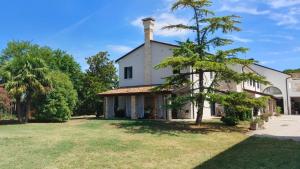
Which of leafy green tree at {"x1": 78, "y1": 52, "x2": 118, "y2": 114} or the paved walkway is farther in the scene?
leafy green tree at {"x1": 78, "y1": 52, "x2": 118, "y2": 114}

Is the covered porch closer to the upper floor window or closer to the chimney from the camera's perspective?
the chimney

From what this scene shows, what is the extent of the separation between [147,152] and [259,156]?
4370 millimetres

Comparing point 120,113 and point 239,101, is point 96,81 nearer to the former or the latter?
point 120,113

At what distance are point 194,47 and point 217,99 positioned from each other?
4.32 meters

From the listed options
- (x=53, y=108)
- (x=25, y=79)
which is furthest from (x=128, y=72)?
(x=25, y=79)

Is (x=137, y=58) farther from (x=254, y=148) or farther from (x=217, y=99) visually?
(x=254, y=148)

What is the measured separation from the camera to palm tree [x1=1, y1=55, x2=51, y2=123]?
27.2 meters

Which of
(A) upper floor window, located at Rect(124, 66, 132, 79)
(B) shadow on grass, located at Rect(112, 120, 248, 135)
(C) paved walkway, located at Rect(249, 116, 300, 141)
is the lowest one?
(C) paved walkway, located at Rect(249, 116, 300, 141)

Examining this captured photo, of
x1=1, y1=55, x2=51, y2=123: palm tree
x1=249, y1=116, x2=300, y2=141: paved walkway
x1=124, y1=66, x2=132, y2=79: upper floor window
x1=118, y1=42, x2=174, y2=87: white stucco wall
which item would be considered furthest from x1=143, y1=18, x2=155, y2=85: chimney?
x1=249, y1=116, x2=300, y2=141: paved walkway

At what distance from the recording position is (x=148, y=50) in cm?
3434

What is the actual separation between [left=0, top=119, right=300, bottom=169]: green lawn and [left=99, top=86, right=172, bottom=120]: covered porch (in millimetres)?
12428

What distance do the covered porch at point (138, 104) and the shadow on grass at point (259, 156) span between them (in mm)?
14858

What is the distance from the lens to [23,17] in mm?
28781

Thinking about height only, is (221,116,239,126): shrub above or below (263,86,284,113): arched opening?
below
